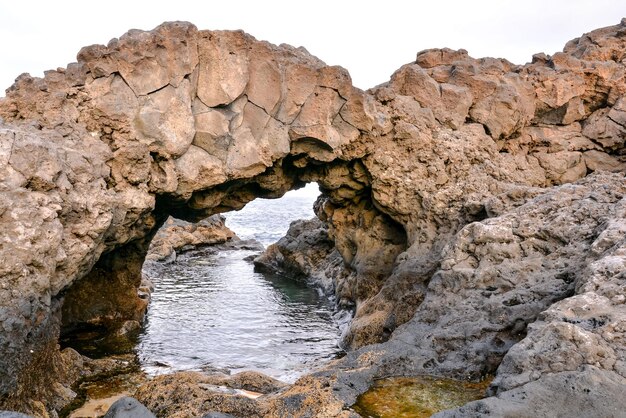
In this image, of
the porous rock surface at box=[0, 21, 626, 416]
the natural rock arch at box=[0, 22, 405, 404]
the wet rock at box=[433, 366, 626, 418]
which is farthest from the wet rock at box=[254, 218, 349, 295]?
the wet rock at box=[433, 366, 626, 418]

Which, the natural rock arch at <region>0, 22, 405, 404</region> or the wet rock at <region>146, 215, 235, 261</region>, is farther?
the wet rock at <region>146, 215, 235, 261</region>

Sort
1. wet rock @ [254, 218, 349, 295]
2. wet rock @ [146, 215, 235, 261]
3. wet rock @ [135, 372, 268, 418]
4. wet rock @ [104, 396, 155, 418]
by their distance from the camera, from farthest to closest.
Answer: wet rock @ [146, 215, 235, 261] → wet rock @ [254, 218, 349, 295] → wet rock @ [135, 372, 268, 418] → wet rock @ [104, 396, 155, 418]

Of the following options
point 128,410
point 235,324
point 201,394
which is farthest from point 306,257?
point 128,410

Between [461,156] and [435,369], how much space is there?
246 inches

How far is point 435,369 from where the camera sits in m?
8.03

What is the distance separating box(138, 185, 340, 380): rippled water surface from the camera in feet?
38.6

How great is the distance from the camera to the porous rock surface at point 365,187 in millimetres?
7535

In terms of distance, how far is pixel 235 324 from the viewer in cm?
1480

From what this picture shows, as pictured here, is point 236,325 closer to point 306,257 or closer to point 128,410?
point 128,410

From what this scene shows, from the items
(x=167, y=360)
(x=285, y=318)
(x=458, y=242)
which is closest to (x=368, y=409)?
(x=458, y=242)

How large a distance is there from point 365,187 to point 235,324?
496 cm

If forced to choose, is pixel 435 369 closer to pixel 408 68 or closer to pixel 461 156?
pixel 461 156

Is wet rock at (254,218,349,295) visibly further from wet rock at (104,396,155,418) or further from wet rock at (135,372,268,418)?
wet rock at (104,396,155,418)

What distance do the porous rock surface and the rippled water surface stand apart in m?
1.22
